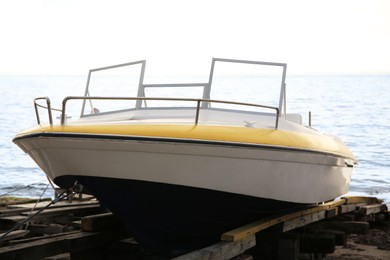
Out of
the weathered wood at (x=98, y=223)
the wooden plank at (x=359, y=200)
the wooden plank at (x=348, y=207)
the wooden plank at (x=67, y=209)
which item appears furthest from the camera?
the wooden plank at (x=359, y=200)

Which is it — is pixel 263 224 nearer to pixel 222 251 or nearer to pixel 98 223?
pixel 222 251

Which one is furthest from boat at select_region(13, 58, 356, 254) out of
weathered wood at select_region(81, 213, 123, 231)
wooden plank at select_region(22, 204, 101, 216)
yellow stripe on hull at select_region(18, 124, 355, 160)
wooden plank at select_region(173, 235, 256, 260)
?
wooden plank at select_region(22, 204, 101, 216)

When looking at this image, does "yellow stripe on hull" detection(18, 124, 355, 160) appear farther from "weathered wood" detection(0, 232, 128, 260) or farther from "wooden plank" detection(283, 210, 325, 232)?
"wooden plank" detection(283, 210, 325, 232)

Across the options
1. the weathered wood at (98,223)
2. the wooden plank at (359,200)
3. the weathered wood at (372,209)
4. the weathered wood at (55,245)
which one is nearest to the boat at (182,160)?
the weathered wood at (55,245)

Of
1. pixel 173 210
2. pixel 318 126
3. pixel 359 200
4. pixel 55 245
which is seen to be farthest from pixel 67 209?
pixel 318 126

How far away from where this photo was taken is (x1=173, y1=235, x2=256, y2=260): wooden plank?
583 centimetres

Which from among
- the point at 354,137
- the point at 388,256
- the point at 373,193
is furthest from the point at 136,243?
the point at 354,137

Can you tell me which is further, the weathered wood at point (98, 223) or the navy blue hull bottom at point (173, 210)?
the weathered wood at point (98, 223)

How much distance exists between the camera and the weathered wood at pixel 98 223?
7.20 meters

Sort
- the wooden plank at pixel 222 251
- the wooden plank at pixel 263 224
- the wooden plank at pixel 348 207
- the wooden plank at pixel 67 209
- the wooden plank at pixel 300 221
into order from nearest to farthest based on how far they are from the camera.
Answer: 1. the wooden plank at pixel 222 251
2. the wooden plank at pixel 263 224
3. the wooden plank at pixel 300 221
4. the wooden plank at pixel 67 209
5. the wooden plank at pixel 348 207

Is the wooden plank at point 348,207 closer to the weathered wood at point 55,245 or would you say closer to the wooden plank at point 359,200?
the wooden plank at point 359,200

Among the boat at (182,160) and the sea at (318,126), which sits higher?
the boat at (182,160)

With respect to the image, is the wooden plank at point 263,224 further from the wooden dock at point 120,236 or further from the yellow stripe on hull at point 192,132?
the yellow stripe on hull at point 192,132

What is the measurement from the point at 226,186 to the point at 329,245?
8.84ft
